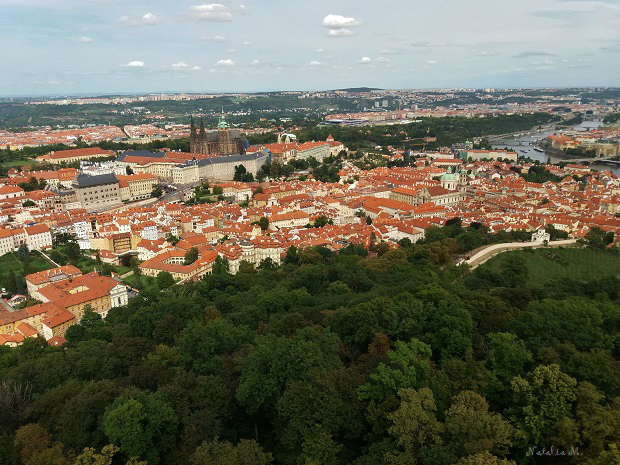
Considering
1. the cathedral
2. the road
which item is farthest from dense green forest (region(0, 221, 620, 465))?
the cathedral

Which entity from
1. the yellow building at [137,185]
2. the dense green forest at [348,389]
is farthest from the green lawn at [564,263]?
the yellow building at [137,185]

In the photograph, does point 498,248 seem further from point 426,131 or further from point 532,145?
point 532,145

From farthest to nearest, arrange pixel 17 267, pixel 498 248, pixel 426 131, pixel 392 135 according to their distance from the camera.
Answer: pixel 426 131 → pixel 392 135 → pixel 17 267 → pixel 498 248

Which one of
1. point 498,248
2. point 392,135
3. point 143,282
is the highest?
point 392,135

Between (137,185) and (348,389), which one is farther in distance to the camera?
(137,185)

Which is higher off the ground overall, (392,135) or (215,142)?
(215,142)

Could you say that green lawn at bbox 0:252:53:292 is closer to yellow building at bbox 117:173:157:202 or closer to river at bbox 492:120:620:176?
yellow building at bbox 117:173:157:202

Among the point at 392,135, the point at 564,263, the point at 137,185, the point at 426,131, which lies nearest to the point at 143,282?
the point at 564,263

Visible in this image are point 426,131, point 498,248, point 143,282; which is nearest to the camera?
point 498,248

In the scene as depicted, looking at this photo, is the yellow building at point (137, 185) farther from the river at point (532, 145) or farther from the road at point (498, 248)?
the river at point (532, 145)
